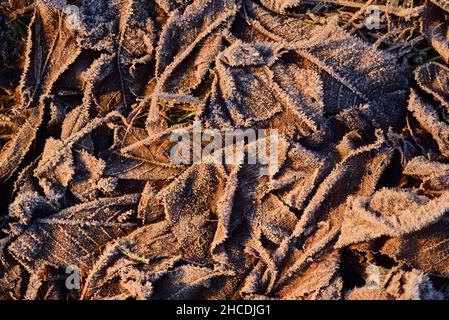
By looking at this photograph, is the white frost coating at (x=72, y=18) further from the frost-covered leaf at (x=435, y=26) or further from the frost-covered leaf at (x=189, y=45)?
the frost-covered leaf at (x=435, y=26)

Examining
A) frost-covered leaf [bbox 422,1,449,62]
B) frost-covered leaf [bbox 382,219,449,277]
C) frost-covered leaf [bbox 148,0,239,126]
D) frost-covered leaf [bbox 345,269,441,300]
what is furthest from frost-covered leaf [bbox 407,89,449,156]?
frost-covered leaf [bbox 148,0,239,126]

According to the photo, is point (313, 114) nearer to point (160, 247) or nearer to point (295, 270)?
point (295, 270)

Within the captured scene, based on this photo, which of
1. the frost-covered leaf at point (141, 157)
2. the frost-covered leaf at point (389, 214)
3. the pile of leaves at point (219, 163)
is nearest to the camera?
the frost-covered leaf at point (389, 214)

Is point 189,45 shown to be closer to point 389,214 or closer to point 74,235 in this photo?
point 74,235

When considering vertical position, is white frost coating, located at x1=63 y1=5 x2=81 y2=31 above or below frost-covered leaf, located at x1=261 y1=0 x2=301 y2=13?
above

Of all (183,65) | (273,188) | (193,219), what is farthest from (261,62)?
(193,219)

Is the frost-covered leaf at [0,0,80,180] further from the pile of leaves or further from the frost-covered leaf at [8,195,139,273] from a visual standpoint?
the frost-covered leaf at [8,195,139,273]

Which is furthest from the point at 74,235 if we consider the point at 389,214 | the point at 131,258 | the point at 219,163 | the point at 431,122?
the point at 431,122

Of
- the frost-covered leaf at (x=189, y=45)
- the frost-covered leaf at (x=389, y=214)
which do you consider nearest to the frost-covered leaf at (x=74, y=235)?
the frost-covered leaf at (x=189, y=45)
